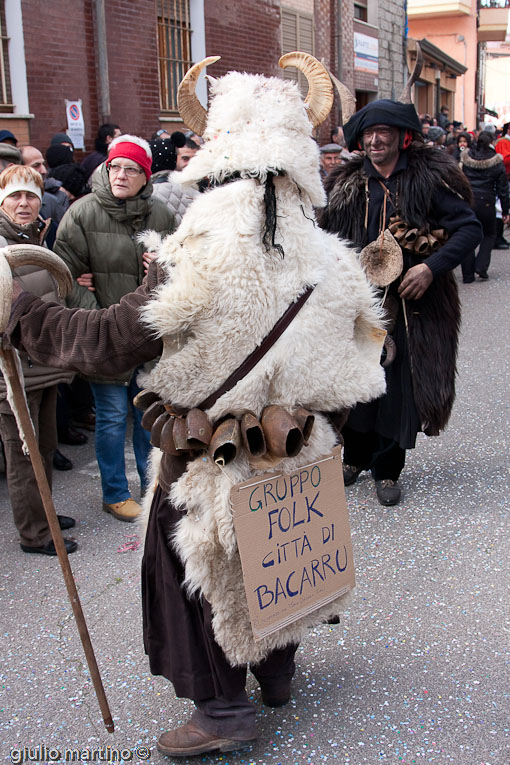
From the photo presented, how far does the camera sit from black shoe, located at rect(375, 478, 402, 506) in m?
4.39

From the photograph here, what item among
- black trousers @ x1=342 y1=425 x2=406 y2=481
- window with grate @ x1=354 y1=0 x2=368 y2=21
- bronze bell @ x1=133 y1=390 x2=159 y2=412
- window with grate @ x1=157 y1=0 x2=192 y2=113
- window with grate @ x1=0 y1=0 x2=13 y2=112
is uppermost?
window with grate @ x1=354 y1=0 x2=368 y2=21

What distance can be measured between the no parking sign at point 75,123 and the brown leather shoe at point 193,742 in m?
8.70

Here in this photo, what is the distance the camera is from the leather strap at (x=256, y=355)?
85.6 inches

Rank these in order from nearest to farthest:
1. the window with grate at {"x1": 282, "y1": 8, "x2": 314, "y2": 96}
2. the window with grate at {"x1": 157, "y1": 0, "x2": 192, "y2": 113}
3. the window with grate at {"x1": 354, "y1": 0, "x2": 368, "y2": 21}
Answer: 1. the window with grate at {"x1": 157, "y1": 0, "x2": 192, "y2": 113}
2. the window with grate at {"x1": 282, "y1": 8, "x2": 314, "y2": 96}
3. the window with grate at {"x1": 354, "y1": 0, "x2": 368, "y2": 21}

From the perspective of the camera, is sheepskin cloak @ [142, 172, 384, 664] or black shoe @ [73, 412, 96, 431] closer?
sheepskin cloak @ [142, 172, 384, 664]

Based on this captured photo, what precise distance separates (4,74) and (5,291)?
27.2ft

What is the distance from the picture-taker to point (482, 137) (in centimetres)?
1105

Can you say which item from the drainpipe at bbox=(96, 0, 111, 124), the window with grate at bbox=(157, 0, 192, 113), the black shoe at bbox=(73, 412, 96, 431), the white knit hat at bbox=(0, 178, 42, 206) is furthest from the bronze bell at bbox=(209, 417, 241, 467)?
the window with grate at bbox=(157, 0, 192, 113)

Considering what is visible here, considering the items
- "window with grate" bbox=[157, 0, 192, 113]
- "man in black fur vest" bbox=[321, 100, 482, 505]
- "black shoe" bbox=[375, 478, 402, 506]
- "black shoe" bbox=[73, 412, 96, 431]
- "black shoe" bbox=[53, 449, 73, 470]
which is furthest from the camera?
"window with grate" bbox=[157, 0, 192, 113]

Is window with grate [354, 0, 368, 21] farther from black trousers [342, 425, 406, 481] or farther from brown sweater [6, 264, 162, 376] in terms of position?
brown sweater [6, 264, 162, 376]

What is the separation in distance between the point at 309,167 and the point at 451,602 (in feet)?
6.69

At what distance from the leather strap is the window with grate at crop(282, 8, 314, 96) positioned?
1351cm

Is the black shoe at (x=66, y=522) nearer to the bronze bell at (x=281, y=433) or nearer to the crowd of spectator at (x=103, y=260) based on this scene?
the crowd of spectator at (x=103, y=260)

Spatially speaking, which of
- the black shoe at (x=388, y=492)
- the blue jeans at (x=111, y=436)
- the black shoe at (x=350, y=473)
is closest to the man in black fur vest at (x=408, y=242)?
the black shoe at (x=388, y=492)
